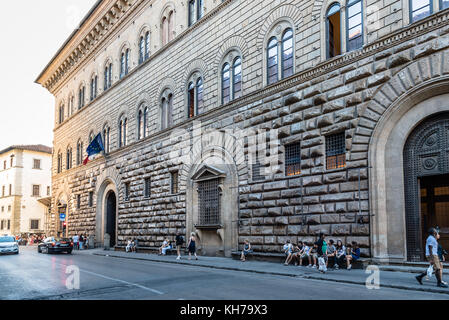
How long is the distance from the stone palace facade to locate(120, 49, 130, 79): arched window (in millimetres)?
97

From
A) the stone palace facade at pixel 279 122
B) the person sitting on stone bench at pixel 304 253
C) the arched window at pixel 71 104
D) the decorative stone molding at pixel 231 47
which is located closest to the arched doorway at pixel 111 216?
the stone palace facade at pixel 279 122

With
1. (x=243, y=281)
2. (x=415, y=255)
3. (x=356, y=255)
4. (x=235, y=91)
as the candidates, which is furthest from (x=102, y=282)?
(x=235, y=91)

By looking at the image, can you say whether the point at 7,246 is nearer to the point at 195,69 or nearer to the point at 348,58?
the point at 195,69

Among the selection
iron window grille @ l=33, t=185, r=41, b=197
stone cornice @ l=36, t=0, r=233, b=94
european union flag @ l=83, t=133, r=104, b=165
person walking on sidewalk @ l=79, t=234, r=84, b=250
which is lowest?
person walking on sidewalk @ l=79, t=234, r=84, b=250

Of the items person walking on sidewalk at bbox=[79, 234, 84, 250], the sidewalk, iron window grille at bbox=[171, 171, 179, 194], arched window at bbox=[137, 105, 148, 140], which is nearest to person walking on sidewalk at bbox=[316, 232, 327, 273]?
the sidewalk

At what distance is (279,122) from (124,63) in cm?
1876

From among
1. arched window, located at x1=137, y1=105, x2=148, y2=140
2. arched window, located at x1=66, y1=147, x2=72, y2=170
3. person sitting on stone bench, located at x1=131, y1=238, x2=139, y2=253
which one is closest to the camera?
person sitting on stone bench, located at x1=131, y1=238, x2=139, y2=253

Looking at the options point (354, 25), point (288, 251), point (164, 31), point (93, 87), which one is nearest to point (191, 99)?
point (164, 31)

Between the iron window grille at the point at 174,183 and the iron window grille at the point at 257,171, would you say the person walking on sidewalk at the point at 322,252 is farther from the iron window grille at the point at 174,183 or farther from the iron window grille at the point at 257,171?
the iron window grille at the point at 174,183

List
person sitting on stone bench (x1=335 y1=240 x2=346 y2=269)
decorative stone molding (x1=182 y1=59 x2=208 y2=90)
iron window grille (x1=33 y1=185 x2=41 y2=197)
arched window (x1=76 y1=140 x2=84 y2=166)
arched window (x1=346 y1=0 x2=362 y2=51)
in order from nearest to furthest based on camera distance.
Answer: person sitting on stone bench (x1=335 y1=240 x2=346 y2=269) → arched window (x1=346 y1=0 x2=362 y2=51) → decorative stone molding (x1=182 y1=59 x2=208 y2=90) → arched window (x1=76 y1=140 x2=84 y2=166) → iron window grille (x1=33 y1=185 x2=41 y2=197)

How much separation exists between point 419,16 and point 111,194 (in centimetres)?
2729

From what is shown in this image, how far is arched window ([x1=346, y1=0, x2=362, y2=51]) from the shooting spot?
16.4 m

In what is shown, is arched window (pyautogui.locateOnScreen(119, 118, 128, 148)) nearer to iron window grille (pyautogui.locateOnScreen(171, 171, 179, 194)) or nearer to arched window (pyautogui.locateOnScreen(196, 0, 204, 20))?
iron window grille (pyautogui.locateOnScreen(171, 171, 179, 194))

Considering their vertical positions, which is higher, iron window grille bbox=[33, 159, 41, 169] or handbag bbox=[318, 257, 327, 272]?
iron window grille bbox=[33, 159, 41, 169]
